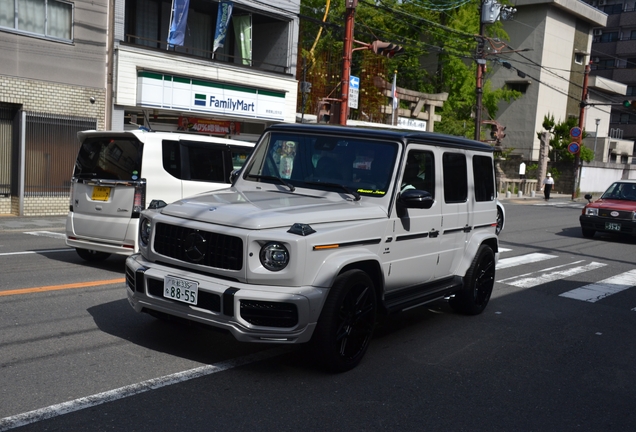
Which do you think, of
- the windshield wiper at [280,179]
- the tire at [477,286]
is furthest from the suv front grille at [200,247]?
the tire at [477,286]

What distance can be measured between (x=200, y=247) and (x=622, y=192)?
16.5 m

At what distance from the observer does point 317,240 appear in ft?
16.9

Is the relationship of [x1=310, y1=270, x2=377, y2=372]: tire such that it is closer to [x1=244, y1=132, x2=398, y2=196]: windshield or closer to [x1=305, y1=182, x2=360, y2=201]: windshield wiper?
[x1=305, y1=182, x2=360, y2=201]: windshield wiper

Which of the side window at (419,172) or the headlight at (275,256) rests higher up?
the side window at (419,172)

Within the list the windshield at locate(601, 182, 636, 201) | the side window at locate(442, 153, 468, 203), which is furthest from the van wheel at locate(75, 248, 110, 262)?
the windshield at locate(601, 182, 636, 201)

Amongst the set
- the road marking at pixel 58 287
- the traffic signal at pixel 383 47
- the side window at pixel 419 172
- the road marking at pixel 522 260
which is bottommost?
the road marking at pixel 522 260

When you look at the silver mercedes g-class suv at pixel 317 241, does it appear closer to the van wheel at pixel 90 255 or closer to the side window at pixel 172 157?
the side window at pixel 172 157

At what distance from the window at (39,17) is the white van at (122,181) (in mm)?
9269

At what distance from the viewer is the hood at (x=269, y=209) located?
5211mm

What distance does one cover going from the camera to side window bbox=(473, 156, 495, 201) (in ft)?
25.7

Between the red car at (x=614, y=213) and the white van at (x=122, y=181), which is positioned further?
the red car at (x=614, y=213)

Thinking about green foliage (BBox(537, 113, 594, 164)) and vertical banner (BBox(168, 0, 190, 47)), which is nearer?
vertical banner (BBox(168, 0, 190, 47))

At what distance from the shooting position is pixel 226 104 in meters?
22.0

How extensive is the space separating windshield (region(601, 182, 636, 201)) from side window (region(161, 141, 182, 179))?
44.4ft
